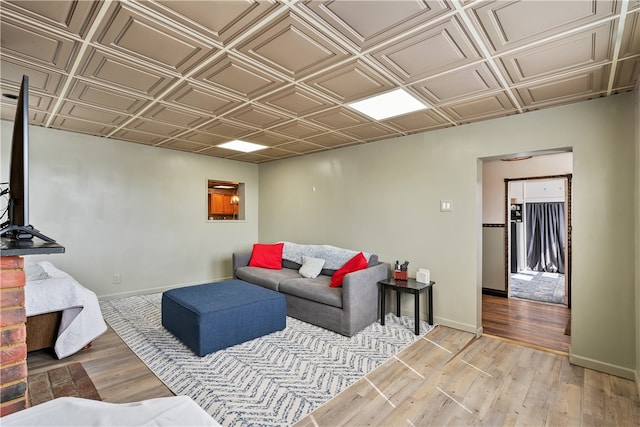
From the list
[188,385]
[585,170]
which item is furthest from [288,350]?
[585,170]

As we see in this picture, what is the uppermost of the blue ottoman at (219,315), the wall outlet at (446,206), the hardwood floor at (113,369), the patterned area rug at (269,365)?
the wall outlet at (446,206)

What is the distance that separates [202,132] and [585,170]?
169 inches

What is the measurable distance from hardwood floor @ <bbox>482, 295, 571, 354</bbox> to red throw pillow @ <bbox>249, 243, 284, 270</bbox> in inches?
122

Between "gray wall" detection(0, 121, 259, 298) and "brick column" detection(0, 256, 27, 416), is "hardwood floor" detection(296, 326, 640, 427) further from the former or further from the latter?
"gray wall" detection(0, 121, 259, 298)

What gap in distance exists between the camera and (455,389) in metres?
2.47

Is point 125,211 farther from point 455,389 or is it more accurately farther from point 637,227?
point 637,227

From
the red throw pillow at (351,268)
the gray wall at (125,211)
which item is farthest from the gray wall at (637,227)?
the gray wall at (125,211)

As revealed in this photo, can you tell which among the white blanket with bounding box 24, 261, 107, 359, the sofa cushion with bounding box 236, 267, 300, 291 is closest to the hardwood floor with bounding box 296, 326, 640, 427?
the sofa cushion with bounding box 236, 267, 300, 291

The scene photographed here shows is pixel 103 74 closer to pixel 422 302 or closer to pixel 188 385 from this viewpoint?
pixel 188 385

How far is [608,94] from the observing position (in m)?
2.79

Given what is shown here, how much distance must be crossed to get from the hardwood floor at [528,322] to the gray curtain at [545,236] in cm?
349

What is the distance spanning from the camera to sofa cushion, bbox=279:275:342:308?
3634mm

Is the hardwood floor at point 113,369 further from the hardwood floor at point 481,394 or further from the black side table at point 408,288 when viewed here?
the black side table at point 408,288

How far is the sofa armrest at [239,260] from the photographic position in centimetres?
519
